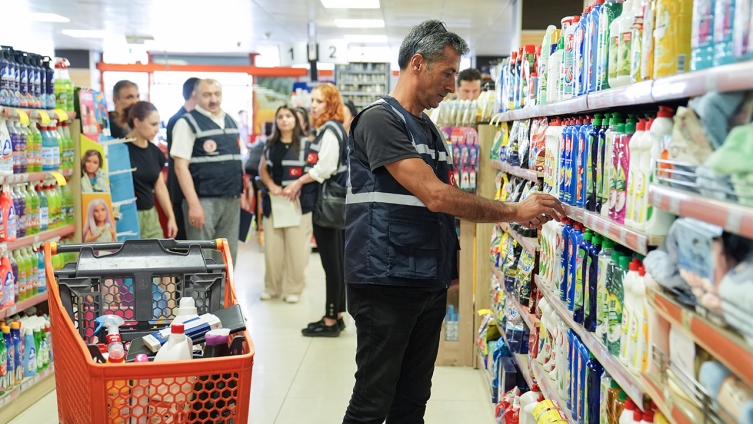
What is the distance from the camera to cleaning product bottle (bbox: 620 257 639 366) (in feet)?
5.24

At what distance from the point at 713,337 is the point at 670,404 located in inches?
10.2

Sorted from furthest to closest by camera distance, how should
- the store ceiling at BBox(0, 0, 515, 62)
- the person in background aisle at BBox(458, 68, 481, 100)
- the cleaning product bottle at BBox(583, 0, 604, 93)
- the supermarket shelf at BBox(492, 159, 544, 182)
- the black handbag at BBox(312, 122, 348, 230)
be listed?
the store ceiling at BBox(0, 0, 515, 62), the person in background aisle at BBox(458, 68, 481, 100), the black handbag at BBox(312, 122, 348, 230), the supermarket shelf at BBox(492, 159, 544, 182), the cleaning product bottle at BBox(583, 0, 604, 93)

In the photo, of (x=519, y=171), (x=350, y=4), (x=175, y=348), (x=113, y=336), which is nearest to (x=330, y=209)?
(x=519, y=171)

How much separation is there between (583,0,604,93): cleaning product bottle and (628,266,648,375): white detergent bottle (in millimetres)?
658

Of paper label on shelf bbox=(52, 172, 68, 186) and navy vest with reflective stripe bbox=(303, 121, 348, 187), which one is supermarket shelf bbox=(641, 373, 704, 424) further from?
navy vest with reflective stripe bbox=(303, 121, 348, 187)

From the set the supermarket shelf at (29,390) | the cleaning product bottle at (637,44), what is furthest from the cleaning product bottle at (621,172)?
the supermarket shelf at (29,390)

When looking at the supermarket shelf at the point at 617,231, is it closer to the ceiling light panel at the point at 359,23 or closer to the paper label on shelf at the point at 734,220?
the paper label on shelf at the point at 734,220

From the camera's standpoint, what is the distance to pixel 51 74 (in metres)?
4.00

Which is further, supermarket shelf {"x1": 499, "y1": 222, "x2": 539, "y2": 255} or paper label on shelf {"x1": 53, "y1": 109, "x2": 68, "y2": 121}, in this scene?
paper label on shelf {"x1": 53, "y1": 109, "x2": 68, "y2": 121}

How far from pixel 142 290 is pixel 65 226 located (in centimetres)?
246

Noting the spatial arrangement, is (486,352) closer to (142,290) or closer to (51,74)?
(142,290)

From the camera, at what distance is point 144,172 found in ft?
16.1

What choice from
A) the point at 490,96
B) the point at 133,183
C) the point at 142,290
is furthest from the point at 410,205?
the point at 133,183

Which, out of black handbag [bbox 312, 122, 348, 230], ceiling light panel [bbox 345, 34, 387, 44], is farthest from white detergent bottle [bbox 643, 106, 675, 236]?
ceiling light panel [bbox 345, 34, 387, 44]
